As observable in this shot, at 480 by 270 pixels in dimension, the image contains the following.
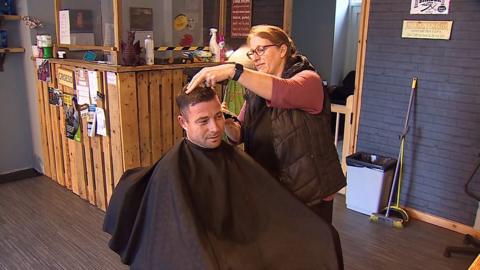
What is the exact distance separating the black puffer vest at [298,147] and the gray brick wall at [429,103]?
70.2 inches

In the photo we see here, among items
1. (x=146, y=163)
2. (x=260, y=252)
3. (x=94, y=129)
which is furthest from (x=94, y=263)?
(x=260, y=252)

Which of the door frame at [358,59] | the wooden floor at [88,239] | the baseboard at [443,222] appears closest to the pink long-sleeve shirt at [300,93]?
the wooden floor at [88,239]

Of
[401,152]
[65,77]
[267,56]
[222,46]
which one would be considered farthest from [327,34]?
[267,56]

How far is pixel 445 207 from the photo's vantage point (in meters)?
3.20

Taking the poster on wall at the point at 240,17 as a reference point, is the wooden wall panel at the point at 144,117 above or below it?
below

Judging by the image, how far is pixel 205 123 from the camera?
1.58m

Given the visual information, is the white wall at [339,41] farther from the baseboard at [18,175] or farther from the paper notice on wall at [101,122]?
the baseboard at [18,175]

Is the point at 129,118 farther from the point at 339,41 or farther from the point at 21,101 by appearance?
the point at 339,41

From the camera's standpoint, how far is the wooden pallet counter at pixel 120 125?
3006 mm

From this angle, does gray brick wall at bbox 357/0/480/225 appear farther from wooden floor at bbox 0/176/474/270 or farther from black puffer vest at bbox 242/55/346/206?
black puffer vest at bbox 242/55/346/206

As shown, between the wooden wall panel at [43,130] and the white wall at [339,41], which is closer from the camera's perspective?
the wooden wall panel at [43,130]

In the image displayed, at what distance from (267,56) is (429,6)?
6.45ft

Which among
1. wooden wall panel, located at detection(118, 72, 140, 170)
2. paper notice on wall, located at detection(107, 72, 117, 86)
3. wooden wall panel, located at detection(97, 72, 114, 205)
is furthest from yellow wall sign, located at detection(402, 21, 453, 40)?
wooden wall panel, located at detection(97, 72, 114, 205)

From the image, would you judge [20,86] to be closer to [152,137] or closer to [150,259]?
[152,137]
